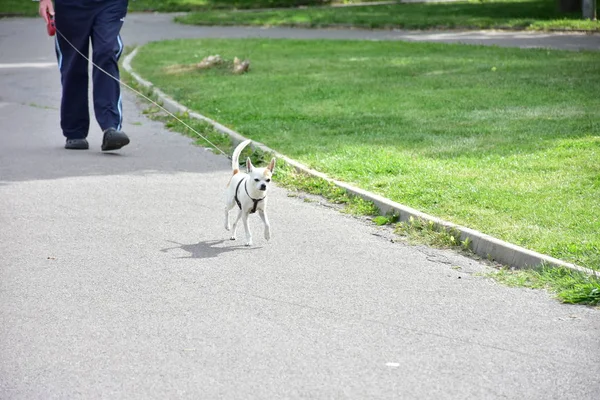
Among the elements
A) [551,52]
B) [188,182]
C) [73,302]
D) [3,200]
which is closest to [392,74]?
[551,52]

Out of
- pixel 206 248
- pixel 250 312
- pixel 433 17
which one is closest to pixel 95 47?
pixel 206 248

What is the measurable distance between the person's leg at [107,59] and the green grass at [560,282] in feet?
18.5

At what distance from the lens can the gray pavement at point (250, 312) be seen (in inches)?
195

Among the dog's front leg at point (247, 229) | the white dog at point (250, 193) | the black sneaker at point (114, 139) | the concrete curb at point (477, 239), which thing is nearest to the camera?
the concrete curb at point (477, 239)

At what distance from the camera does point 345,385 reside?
4.88 m

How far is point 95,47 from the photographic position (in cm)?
1140

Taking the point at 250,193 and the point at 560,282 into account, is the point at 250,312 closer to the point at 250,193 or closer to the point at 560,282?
the point at 250,193

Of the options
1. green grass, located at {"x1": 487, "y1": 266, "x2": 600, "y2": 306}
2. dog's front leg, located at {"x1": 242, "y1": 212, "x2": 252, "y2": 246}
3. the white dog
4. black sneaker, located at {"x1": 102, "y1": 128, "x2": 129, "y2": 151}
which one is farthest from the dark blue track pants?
green grass, located at {"x1": 487, "y1": 266, "x2": 600, "y2": 306}

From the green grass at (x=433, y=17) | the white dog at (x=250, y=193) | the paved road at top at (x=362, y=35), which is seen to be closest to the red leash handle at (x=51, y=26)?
the white dog at (x=250, y=193)

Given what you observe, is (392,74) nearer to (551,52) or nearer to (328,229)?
(551,52)

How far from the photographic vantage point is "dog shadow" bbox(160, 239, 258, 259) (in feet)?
24.6

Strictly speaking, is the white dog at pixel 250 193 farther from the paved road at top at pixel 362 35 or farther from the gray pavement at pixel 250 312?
the paved road at top at pixel 362 35

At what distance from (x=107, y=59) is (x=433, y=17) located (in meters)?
19.8

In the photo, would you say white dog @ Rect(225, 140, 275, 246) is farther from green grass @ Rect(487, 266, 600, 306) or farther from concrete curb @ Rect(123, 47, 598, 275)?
green grass @ Rect(487, 266, 600, 306)
